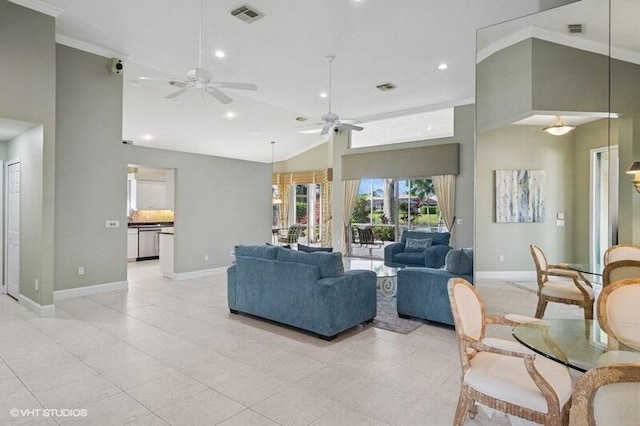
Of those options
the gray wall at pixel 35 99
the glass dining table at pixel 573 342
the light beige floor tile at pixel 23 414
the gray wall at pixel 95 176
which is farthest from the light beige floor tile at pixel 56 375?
the glass dining table at pixel 573 342

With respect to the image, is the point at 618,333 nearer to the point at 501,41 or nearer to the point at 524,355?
the point at 524,355

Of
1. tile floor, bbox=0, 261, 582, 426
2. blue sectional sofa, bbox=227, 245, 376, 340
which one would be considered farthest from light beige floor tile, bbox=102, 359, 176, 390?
blue sectional sofa, bbox=227, 245, 376, 340

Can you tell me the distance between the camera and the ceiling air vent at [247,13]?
14.1 feet

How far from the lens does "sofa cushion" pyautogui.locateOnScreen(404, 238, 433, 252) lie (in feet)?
24.8

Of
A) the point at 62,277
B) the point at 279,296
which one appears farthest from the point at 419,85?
the point at 62,277

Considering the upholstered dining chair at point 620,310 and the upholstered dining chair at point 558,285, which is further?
the upholstered dining chair at point 558,285

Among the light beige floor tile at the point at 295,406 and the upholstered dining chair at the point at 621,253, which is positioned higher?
the upholstered dining chair at the point at 621,253

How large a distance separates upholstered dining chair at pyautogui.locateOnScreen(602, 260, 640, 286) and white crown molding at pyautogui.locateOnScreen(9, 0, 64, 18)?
20.7 ft

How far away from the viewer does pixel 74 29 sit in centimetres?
488

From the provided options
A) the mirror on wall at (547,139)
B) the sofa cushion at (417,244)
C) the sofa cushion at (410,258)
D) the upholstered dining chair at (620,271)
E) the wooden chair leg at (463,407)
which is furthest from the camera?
the sofa cushion at (417,244)

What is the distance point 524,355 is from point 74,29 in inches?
244

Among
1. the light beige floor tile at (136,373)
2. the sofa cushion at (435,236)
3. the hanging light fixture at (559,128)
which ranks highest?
the hanging light fixture at (559,128)

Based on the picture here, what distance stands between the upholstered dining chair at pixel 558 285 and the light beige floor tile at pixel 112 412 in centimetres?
321

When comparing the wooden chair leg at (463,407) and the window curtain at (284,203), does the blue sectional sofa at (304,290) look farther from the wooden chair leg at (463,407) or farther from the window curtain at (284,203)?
the window curtain at (284,203)
